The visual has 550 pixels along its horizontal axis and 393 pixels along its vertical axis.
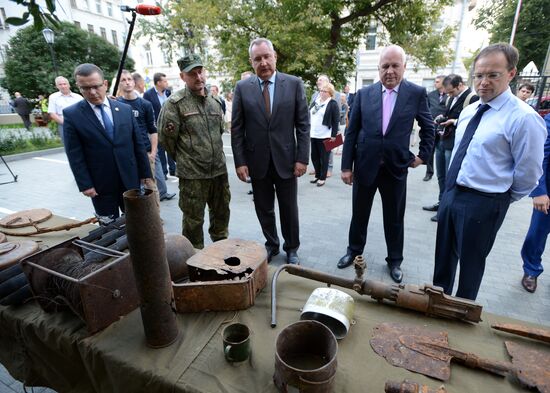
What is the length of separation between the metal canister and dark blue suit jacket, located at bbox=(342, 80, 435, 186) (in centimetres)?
171

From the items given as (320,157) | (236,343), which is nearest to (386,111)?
(236,343)

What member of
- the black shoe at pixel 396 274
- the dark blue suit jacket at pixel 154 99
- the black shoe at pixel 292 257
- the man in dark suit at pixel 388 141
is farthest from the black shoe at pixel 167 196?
the black shoe at pixel 396 274

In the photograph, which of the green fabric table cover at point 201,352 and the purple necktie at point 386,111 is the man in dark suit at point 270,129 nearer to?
the purple necktie at point 386,111

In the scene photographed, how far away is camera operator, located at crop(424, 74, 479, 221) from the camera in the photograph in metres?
4.37

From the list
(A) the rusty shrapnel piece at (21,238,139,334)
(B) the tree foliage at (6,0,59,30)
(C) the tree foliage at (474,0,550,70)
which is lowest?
(A) the rusty shrapnel piece at (21,238,139,334)

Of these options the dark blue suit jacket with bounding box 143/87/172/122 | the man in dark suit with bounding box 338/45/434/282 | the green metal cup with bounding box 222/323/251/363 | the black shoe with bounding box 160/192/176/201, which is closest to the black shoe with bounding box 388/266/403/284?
the man in dark suit with bounding box 338/45/434/282

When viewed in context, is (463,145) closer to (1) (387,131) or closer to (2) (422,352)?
(1) (387,131)

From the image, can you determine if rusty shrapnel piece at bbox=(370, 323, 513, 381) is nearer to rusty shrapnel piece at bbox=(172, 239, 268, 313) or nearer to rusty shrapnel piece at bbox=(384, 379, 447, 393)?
rusty shrapnel piece at bbox=(384, 379, 447, 393)

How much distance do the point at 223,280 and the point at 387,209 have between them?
203 cm

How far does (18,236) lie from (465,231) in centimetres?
301

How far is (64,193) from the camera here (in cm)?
593

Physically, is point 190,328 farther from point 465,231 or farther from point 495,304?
point 495,304

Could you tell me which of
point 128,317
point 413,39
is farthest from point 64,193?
point 413,39

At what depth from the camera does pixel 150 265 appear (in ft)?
3.63
